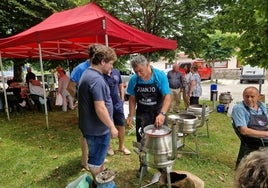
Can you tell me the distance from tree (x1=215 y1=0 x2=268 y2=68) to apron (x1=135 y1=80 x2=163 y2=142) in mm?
1985

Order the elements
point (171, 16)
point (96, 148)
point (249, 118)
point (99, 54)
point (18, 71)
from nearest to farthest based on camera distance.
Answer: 1. point (99, 54)
2. point (96, 148)
3. point (249, 118)
4. point (171, 16)
5. point (18, 71)

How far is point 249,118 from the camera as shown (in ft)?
11.9

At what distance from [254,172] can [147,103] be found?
2.51m

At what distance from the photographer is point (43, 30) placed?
534 cm

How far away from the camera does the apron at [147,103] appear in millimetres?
3516

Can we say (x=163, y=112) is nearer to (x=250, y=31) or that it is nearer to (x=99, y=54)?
(x=99, y=54)

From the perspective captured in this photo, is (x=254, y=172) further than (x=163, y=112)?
No

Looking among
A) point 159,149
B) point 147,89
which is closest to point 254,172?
point 159,149

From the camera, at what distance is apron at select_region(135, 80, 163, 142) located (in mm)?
3516

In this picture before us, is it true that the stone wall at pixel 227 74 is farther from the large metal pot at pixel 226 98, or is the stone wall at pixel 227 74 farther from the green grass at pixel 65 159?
the green grass at pixel 65 159

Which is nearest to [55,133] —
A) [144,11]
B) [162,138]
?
[162,138]

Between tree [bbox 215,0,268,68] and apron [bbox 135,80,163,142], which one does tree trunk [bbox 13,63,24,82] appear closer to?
tree [bbox 215,0,268,68]

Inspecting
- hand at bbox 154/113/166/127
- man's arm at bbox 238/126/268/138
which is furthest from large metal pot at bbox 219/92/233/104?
hand at bbox 154/113/166/127

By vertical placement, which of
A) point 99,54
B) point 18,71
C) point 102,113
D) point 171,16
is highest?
point 171,16
